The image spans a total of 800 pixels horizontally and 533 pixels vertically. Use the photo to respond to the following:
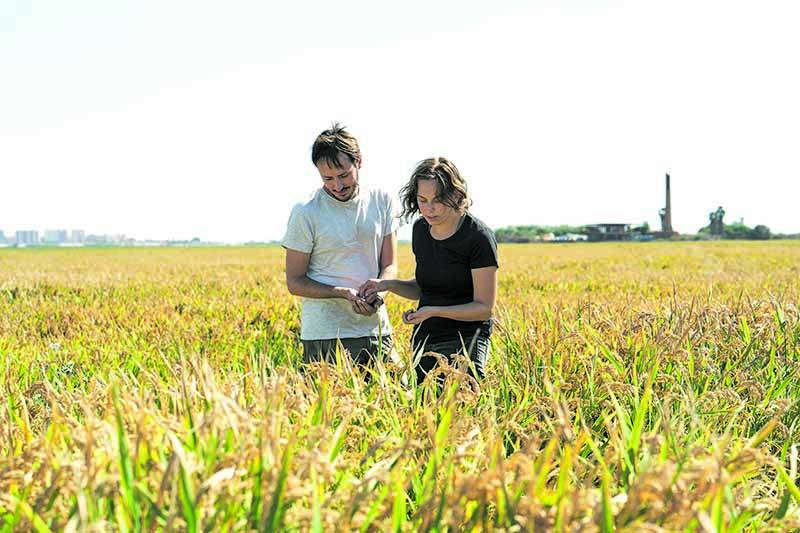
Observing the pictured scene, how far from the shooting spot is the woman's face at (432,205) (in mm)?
3742

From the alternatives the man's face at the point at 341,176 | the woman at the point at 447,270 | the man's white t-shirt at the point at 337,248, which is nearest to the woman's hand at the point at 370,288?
the woman at the point at 447,270

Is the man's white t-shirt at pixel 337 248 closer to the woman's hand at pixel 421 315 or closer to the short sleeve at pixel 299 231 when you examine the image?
the short sleeve at pixel 299 231

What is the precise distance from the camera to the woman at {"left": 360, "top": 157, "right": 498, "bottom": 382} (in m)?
3.77

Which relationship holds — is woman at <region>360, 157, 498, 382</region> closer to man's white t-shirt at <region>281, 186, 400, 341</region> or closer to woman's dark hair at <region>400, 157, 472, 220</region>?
woman's dark hair at <region>400, 157, 472, 220</region>

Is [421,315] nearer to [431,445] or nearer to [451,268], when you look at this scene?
[451,268]

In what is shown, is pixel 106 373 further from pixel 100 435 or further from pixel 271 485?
pixel 271 485

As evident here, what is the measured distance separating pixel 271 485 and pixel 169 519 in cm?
21

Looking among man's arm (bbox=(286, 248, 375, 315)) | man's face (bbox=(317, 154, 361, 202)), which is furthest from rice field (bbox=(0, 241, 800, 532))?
man's face (bbox=(317, 154, 361, 202))

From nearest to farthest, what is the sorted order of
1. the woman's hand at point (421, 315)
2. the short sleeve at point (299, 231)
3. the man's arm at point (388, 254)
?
the woman's hand at point (421, 315)
the short sleeve at point (299, 231)
the man's arm at point (388, 254)

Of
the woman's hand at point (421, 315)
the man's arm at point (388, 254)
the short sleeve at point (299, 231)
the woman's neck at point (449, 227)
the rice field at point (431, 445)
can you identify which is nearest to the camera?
the rice field at point (431, 445)

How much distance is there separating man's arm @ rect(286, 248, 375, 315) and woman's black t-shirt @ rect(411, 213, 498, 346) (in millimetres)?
371

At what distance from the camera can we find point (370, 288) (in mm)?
4039

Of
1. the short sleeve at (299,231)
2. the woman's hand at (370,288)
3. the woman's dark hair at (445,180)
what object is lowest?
the woman's hand at (370,288)

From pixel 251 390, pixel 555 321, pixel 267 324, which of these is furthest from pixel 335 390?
pixel 267 324
